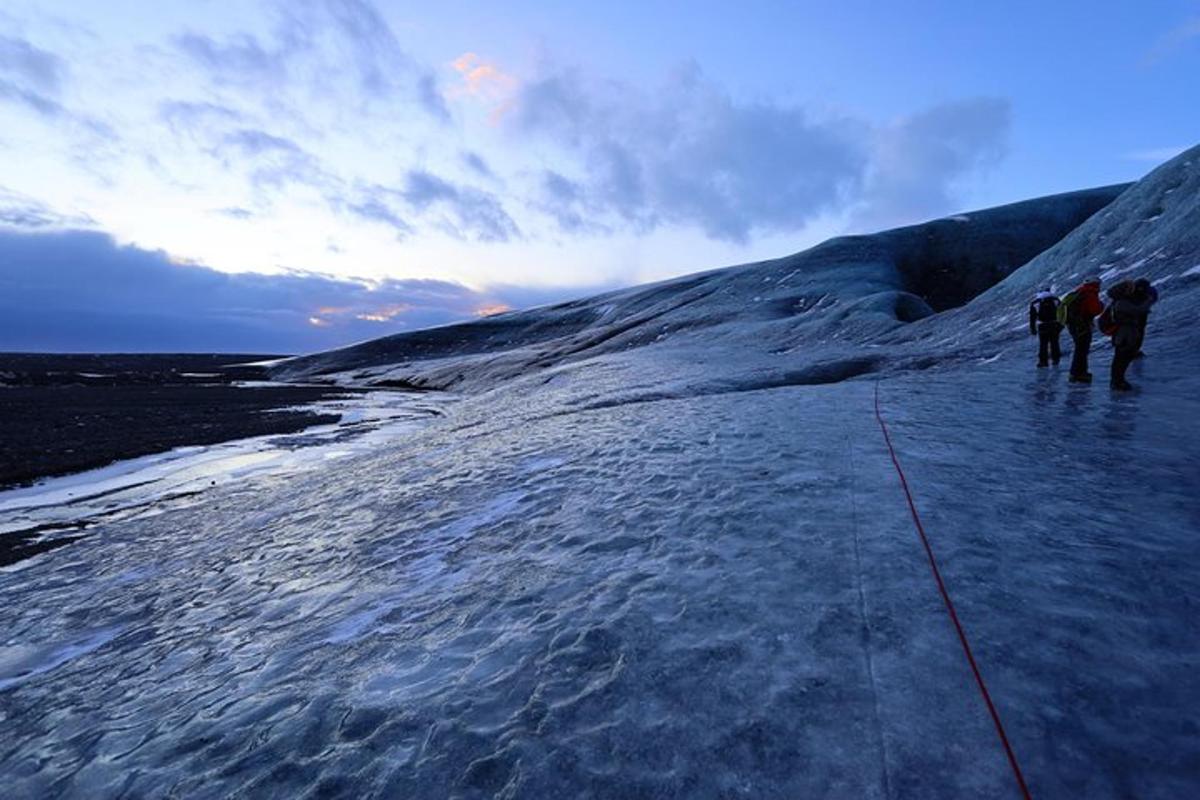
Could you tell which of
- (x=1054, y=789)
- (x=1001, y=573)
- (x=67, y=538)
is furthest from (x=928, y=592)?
(x=67, y=538)

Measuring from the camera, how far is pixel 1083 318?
12234 mm

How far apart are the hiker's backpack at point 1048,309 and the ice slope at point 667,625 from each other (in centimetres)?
413

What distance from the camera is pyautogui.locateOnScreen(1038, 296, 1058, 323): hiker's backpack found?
1480 centimetres

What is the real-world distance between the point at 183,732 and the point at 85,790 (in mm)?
586

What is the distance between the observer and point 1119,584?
4.53 meters

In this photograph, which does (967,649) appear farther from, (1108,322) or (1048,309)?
(1048,309)

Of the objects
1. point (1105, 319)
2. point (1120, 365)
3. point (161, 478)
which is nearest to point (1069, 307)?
point (1105, 319)

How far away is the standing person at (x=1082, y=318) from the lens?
39.6ft

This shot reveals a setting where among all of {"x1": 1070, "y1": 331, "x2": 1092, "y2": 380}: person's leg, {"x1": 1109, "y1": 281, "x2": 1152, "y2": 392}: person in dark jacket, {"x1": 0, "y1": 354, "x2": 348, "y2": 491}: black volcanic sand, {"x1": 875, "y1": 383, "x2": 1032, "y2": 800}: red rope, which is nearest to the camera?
{"x1": 875, "y1": 383, "x2": 1032, "y2": 800}: red rope

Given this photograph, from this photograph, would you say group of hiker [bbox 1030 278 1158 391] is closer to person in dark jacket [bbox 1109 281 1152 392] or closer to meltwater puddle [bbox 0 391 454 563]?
person in dark jacket [bbox 1109 281 1152 392]

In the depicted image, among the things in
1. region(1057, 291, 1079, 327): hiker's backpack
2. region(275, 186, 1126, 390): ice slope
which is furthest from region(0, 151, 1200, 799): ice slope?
region(275, 186, 1126, 390): ice slope

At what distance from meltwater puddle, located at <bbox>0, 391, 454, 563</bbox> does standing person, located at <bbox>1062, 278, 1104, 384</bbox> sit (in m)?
20.2

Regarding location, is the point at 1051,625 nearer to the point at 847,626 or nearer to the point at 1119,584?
the point at 1119,584

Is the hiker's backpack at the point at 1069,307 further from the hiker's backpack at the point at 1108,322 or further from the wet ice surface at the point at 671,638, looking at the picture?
the wet ice surface at the point at 671,638
